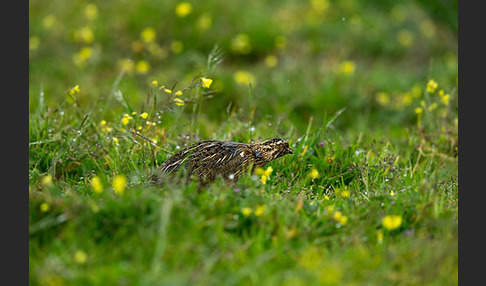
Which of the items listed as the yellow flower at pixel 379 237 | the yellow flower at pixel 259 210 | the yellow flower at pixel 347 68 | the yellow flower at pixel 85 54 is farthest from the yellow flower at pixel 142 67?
the yellow flower at pixel 379 237

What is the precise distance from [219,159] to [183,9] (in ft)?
17.1

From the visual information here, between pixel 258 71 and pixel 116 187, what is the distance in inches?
219

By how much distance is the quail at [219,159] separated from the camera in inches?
183

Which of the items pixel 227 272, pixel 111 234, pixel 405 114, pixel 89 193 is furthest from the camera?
pixel 405 114

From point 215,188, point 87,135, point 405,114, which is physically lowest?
point 405,114

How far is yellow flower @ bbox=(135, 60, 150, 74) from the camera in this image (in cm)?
905

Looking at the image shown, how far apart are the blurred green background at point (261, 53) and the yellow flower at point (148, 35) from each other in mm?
33

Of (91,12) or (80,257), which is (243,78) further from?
(80,257)

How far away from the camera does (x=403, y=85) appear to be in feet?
29.9

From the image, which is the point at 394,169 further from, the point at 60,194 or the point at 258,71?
the point at 258,71

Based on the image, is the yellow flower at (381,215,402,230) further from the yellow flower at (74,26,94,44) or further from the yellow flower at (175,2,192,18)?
the yellow flower at (74,26,94,44)

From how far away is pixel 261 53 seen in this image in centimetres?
1003

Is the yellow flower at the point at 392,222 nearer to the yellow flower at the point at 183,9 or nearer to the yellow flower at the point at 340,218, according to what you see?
the yellow flower at the point at 340,218

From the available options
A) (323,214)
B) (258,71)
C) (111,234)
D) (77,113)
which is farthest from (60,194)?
(258,71)
